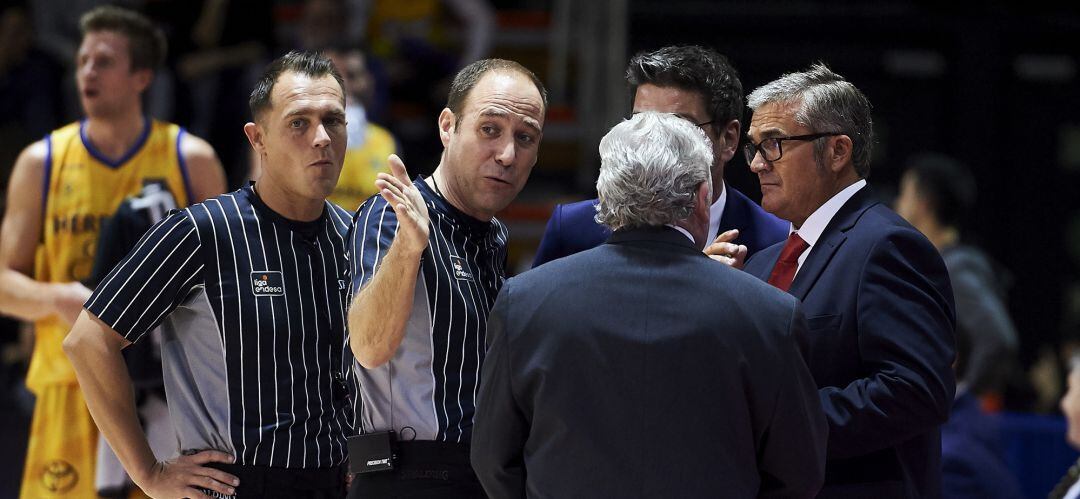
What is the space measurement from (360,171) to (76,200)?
1831mm

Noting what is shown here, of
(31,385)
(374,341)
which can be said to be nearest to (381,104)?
(31,385)

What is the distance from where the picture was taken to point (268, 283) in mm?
3424

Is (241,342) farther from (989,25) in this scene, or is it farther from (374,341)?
(989,25)

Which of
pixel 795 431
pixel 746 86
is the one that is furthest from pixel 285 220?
pixel 746 86

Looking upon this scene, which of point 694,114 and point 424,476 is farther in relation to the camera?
point 694,114

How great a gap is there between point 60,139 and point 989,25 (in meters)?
7.92

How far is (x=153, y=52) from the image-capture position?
4730 millimetres

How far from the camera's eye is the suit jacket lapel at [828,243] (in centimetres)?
320

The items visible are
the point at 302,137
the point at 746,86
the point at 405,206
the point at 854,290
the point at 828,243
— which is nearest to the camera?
the point at 405,206

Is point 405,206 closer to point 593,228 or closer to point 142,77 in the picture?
point 593,228

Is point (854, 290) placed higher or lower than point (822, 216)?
lower

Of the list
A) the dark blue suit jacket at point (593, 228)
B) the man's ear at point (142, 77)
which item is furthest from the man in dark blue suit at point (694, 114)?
the man's ear at point (142, 77)

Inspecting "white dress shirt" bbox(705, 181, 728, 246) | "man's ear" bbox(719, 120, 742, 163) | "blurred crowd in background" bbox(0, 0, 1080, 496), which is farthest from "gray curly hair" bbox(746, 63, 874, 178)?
"blurred crowd in background" bbox(0, 0, 1080, 496)

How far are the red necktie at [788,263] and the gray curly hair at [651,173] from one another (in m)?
0.58
